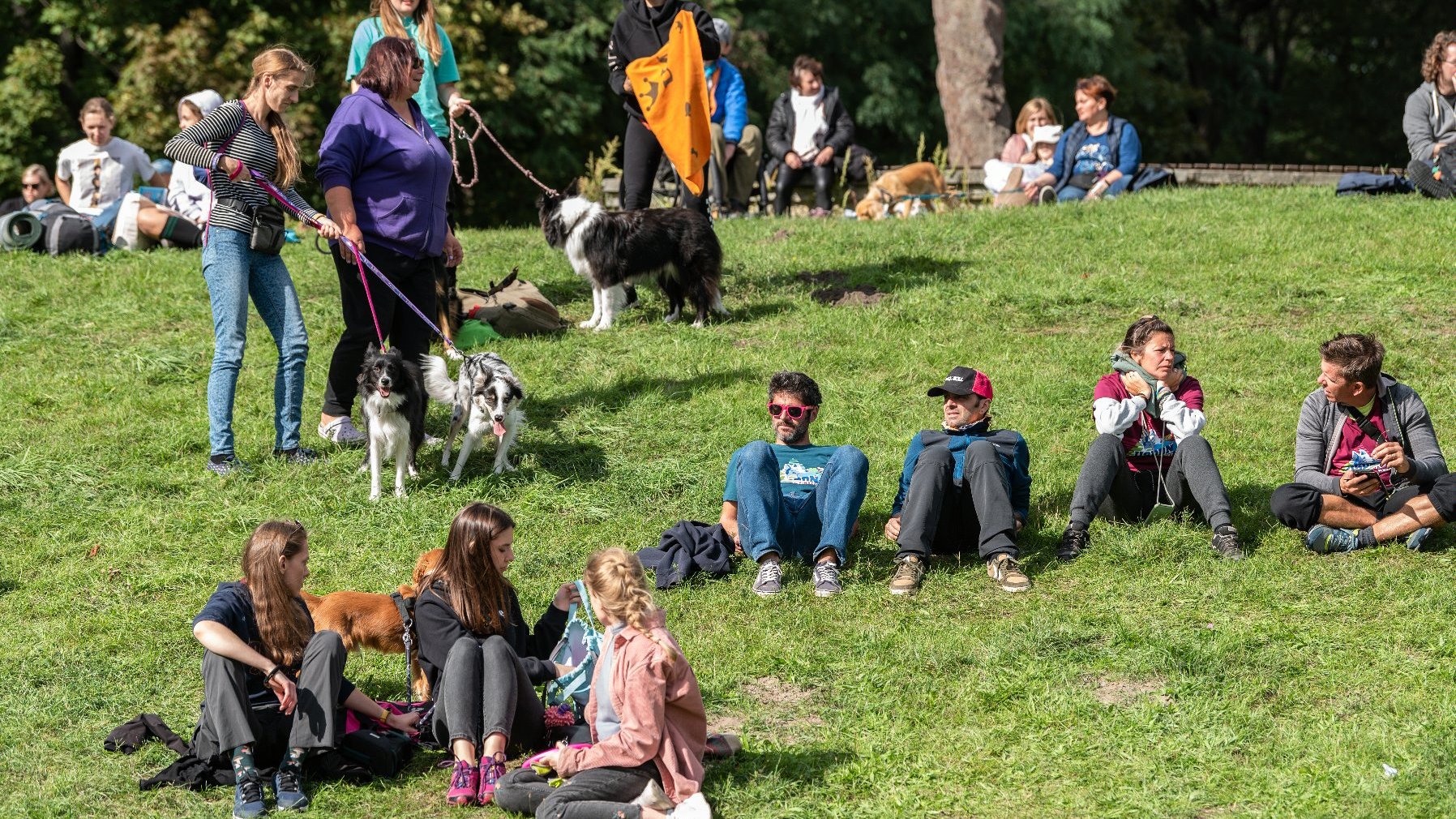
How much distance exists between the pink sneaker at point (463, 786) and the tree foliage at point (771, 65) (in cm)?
1652

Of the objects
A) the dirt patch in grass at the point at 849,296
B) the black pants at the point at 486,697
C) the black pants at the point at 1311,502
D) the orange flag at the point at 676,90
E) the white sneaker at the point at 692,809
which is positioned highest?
the orange flag at the point at 676,90

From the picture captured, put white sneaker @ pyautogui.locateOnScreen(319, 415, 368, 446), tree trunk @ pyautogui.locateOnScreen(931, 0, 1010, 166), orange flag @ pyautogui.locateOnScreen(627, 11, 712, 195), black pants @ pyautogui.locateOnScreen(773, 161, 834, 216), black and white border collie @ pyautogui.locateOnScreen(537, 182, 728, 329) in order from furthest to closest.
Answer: tree trunk @ pyautogui.locateOnScreen(931, 0, 1010, 166), black pants @ pyautogui.locateOnScreen(773, 161, 834, 216), orange flag @ pyautogui.locateOnScreen(627, 11, 712, 195), black and white border collie @ pyautogui.locateOnScreen(537, 182, 728, 329), white sneaker @ pyautogui.locateOnScreen(319, 415, 368, 446)

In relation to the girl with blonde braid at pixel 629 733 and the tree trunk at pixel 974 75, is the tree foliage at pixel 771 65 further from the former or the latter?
the girl with blonde braid at pixel 629 733

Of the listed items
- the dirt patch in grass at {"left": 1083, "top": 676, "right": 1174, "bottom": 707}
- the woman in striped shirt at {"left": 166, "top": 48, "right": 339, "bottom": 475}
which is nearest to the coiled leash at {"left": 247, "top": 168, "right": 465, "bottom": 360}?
the woman in striped shirt at {"left": 166, "top": 48, "right": 339, "bottom": 475}

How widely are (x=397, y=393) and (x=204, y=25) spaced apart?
49.6 ft

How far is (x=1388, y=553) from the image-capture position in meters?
6.66

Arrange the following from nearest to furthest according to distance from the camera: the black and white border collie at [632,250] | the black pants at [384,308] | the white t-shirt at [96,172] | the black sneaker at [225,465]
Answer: the black pants at [384,308] → the black sneaker at [225,465] → the black and white border collie at [632,250] → the white t-shirt at [96,172]

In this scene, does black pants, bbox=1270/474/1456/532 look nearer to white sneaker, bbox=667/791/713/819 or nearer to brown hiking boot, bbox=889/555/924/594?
brown hiking boot, bbox=889/555/924/594

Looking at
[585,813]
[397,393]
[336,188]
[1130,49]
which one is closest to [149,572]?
[397,393]

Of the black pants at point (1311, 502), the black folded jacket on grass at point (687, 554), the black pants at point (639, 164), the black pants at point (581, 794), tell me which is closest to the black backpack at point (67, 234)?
the black pants at point (639, 164)

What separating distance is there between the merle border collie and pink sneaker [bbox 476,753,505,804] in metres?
3.16

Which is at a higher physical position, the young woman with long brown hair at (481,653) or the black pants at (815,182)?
the black pants at (815,182)

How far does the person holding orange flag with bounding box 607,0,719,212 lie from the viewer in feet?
34.9

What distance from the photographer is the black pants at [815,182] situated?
1520 centimetres
